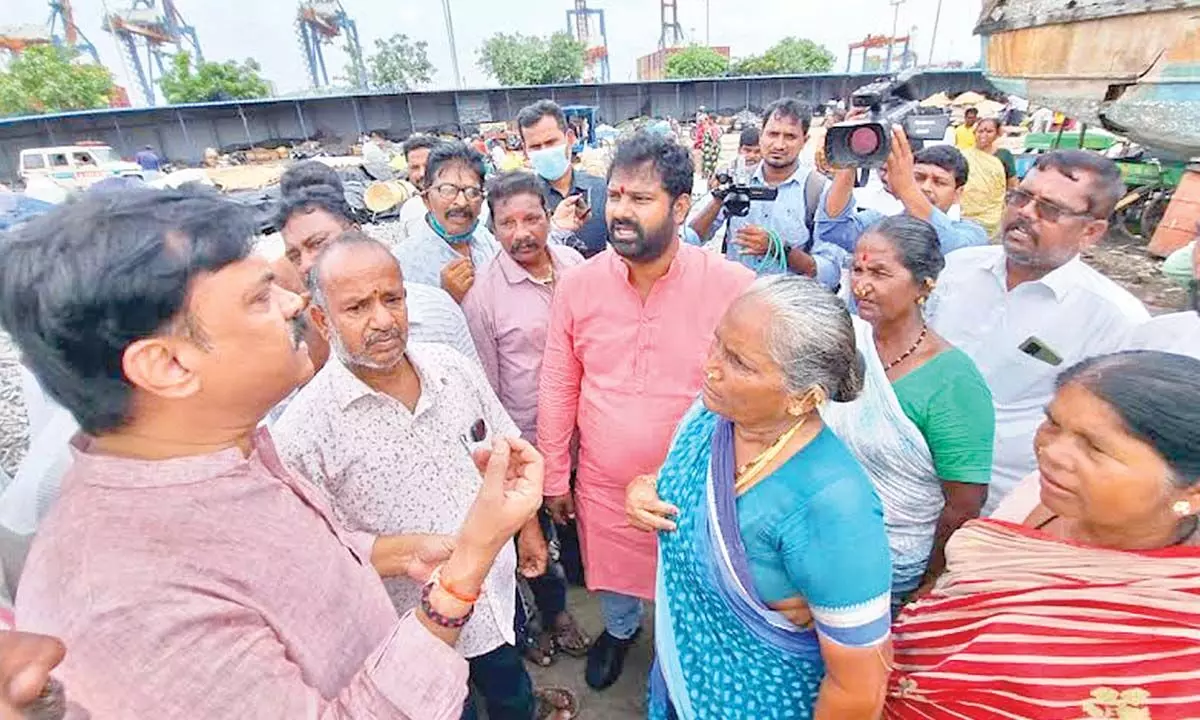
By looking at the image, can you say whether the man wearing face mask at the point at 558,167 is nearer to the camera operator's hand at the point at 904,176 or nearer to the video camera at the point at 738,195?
the video camera at the point at 738,195

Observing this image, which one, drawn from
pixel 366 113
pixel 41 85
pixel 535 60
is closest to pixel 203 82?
pixel 41 85

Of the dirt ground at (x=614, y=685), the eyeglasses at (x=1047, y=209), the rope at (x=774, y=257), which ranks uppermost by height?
the eyeglasses at (x=1047, y=209)

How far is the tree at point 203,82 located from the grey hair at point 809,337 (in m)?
40.9

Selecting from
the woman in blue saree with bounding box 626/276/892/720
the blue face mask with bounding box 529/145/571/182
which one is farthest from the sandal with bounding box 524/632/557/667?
the blue face mask with bounding box 529/145/571/182

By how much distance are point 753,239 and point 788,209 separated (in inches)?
24.6

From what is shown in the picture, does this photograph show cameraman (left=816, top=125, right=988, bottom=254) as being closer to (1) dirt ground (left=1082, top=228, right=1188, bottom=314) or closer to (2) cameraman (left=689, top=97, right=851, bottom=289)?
(2) cameraman (left=689, top=97, right=851, bottom=289)

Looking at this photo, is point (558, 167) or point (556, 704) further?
point (558, 167)

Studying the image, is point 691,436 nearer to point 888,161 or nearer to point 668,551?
point 668,551

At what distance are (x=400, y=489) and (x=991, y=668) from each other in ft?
4.56

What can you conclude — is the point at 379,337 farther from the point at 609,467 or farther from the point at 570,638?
the point at 570,638

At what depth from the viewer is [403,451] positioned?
159 centimetres

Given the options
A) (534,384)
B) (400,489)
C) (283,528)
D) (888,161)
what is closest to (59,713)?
(283,528)

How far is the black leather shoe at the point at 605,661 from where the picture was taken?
2.38 metres

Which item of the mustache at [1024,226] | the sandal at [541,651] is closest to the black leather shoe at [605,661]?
the sandal at [541,651]
